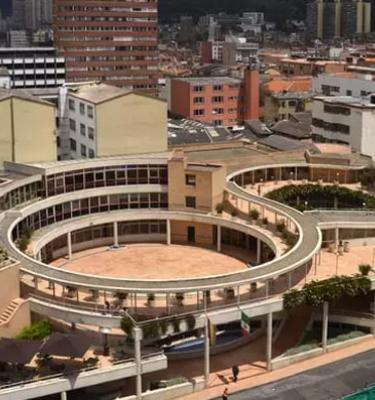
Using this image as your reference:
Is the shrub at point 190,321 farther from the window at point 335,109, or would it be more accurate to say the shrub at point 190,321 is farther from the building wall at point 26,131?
the window at point 335,109

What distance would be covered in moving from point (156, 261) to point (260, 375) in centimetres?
1706

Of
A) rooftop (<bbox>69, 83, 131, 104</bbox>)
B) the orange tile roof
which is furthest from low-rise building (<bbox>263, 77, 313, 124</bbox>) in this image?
rooftop (<bbox>69, 83, 131, 104</bbox>)

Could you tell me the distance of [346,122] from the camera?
241 feet

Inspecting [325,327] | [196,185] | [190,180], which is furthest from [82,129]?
[325,327]

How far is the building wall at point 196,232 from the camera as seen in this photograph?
181ft

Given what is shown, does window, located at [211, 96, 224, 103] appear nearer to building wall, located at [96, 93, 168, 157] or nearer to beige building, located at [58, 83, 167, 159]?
beige building, located at [58, 83, 167, 159]

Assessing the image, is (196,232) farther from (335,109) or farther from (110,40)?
(110,40)

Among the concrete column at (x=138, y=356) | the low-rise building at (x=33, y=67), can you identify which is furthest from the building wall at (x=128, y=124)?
the low-rise building at (x=33, y=67)

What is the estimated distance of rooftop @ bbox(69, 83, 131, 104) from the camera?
63031mm

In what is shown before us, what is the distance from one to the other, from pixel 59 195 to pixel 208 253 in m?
11.8

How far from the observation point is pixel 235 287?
3722cm

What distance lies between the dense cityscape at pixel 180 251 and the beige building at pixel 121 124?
0.42 feet

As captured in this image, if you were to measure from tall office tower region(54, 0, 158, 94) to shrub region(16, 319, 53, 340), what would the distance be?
299 feet

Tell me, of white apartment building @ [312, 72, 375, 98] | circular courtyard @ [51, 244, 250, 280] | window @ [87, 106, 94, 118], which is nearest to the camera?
circular courtyard @ [51, 244, 250, 280]
